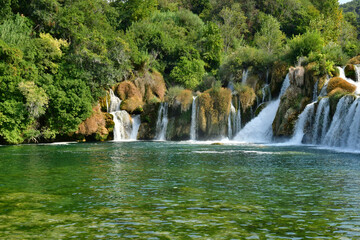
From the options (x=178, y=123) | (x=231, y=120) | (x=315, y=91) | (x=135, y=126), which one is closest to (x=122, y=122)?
(x=135, y=126)

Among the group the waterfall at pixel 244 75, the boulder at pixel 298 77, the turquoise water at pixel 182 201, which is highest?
the waterfall at pixel 244 75

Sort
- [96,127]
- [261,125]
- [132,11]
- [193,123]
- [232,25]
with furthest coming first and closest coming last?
[232,25] → [132,11] → [193,123] → [96,127] → [261,125]

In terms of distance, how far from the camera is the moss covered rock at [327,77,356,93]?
33969mm

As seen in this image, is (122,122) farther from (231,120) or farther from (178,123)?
(231,120)

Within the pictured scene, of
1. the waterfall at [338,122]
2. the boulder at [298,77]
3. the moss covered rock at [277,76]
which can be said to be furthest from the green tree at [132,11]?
the waterfall at [338,122]

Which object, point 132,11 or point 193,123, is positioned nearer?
point 193,123

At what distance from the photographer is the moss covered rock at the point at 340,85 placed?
3397 cm

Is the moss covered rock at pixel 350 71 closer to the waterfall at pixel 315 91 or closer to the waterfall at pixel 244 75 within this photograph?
the waterfall at pixel 315 91

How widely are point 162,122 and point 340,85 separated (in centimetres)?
1894

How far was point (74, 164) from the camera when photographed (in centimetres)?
2075

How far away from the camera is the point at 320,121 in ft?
107

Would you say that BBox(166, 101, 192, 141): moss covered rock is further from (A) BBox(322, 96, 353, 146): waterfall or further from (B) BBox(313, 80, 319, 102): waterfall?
(A) BBox(322, 96, 353, 146): waterfall

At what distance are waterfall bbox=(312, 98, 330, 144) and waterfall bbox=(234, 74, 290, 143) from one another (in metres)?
7.17

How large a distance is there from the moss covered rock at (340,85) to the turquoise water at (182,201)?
16.2 m
